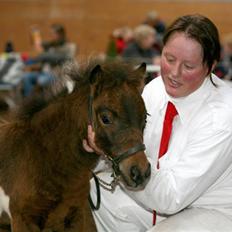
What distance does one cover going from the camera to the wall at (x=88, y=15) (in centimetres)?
1378

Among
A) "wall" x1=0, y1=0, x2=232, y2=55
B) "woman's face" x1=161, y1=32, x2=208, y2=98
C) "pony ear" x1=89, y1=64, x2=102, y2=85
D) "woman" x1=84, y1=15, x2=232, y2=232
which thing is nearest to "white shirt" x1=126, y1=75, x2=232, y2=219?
"woman" x1=84, y1=15, x2=232, y2=232

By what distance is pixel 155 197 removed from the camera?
2547 mm

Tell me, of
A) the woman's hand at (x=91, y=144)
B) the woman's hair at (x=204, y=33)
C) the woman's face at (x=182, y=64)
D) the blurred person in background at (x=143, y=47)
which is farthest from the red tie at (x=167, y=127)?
the blurred person in background at (x=143, y=47)

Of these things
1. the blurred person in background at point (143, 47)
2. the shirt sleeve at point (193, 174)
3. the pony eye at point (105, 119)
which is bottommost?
the blurred person in background at point (143, 47)

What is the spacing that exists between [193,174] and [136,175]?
412 millimetres

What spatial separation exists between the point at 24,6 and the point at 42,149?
538 inches

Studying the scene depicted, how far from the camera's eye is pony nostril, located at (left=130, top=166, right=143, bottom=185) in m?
2.22

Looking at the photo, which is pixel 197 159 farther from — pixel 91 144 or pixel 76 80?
pixel 76 80

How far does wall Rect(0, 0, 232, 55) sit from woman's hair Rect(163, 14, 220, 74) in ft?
37.4

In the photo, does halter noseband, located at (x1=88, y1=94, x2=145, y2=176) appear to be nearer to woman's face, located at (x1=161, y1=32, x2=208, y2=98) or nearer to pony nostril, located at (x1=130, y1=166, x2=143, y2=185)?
pony nostril, located at (x1=130, y1=166, x2=143, y2=185)

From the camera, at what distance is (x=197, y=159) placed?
2537mm

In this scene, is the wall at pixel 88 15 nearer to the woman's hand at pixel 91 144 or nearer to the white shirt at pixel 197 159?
the white shirt at pixel 197 159

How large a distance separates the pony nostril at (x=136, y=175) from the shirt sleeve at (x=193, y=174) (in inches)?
11.5

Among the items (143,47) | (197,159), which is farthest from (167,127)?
(143,47)
